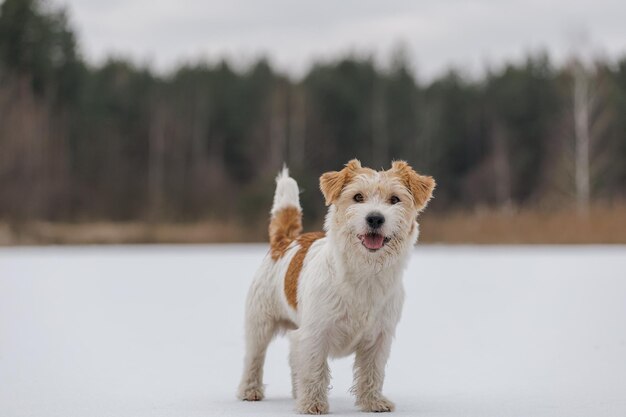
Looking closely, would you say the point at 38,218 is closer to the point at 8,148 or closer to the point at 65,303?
the point at 8,148

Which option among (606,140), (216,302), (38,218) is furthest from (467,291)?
(606,140)

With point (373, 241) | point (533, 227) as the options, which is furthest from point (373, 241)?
point (533, 227)

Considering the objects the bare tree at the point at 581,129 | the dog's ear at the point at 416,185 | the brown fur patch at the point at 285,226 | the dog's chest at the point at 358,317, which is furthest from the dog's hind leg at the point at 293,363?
the bare tree at the point at 581,129

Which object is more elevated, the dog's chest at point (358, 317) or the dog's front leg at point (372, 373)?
the dog's chest at point (358, 317)

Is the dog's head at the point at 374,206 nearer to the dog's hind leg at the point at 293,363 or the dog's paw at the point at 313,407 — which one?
the dog's hind leg at the point at 293,363

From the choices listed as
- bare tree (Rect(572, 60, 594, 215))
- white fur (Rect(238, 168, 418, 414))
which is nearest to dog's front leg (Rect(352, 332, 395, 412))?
white fur (Rect(238, 168, 418, 414))

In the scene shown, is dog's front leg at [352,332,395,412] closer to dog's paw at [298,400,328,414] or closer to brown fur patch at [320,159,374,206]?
dog's paw at [298,400,328,414]

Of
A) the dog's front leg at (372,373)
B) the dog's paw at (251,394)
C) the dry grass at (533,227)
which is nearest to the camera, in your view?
the dog's front leg at (372,373)

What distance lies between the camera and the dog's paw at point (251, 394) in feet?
18.5

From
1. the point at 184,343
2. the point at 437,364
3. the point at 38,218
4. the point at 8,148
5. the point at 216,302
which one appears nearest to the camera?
the point at 437,364

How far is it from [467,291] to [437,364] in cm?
526

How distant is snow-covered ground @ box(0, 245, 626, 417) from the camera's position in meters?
5.38

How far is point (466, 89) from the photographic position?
158ft

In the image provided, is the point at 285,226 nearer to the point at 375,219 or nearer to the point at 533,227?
the point at 375,219
